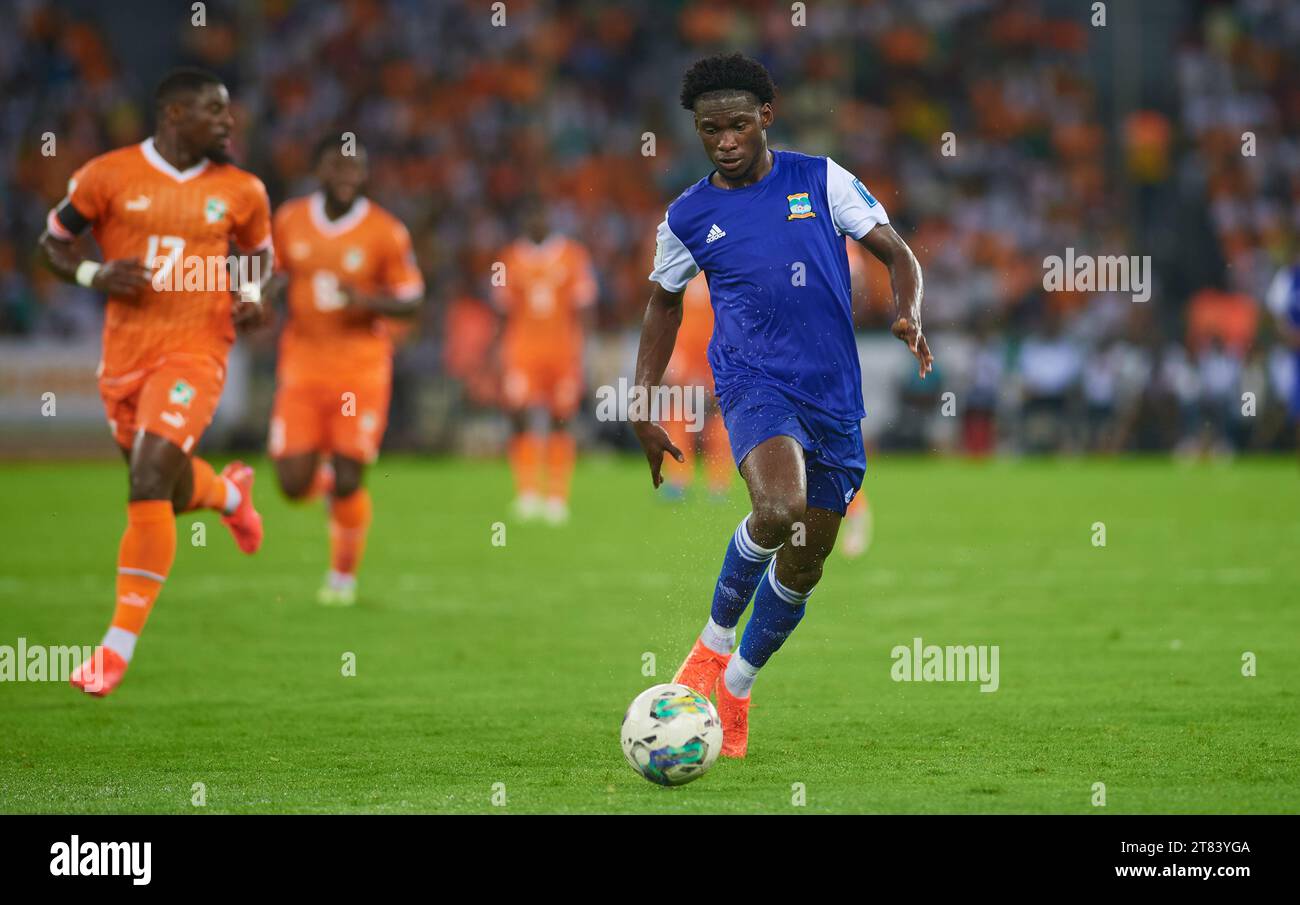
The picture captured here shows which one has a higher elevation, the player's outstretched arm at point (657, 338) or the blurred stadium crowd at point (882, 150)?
the blurred stadium crowd at point (882, 150)

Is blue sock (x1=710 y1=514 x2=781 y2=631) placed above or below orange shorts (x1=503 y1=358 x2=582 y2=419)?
below

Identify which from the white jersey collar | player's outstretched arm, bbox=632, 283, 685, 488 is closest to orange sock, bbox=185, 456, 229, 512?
the white jersey collar

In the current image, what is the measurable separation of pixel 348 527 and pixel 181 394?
3.43 metres

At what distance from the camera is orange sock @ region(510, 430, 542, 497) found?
18094 millimetres

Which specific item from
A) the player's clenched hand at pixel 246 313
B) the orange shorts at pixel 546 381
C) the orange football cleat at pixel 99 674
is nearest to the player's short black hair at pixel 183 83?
the player's clenched hand at pixel 246 313

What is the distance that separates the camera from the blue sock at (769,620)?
23.7ft

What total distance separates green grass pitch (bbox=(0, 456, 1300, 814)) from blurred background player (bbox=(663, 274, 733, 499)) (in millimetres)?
1852

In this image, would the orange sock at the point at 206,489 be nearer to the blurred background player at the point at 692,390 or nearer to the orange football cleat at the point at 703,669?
the orange football cleat at the point at 703,669

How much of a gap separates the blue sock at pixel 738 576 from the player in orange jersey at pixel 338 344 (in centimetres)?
509

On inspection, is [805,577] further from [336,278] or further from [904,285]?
[336,278]

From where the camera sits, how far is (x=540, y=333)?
19172 millimetres

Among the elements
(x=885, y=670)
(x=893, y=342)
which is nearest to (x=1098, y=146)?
(x=893, y=342)

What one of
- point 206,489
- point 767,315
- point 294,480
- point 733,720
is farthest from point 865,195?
point 294,480

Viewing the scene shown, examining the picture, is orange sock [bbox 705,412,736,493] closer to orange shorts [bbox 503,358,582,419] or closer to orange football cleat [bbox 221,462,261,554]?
orange shorts [bbox 503,358,582,419]
